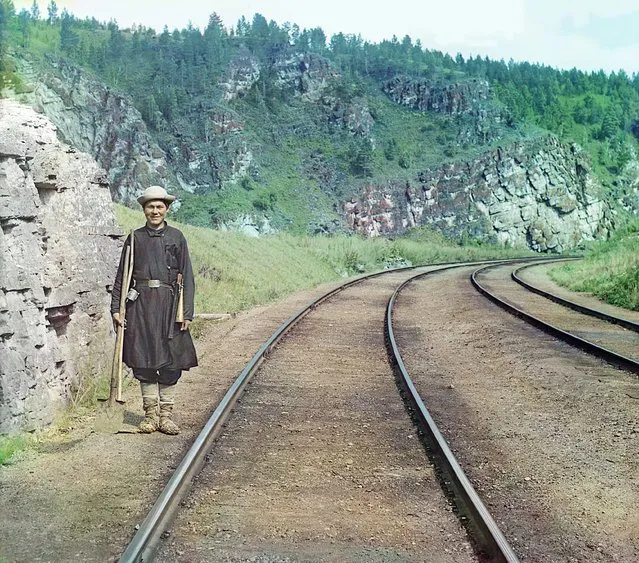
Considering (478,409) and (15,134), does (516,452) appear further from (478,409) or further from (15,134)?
(15,134)

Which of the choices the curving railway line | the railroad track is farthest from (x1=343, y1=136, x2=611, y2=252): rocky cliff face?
the railroad track

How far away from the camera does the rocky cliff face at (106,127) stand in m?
55.1

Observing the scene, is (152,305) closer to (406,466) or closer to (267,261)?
(406,466)

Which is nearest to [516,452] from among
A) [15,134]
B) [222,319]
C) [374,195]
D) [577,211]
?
[15,134]

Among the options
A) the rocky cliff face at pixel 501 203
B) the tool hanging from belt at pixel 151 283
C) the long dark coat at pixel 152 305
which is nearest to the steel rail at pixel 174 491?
the long dark coat at pixel 152 305

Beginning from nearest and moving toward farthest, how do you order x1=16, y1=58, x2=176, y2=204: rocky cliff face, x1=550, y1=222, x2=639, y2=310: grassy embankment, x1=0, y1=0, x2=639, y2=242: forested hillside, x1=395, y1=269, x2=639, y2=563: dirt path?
1. x1=395, y1=269, x2=639, y2=563: dirt path
2. x1=550, y1=222, x2=639, y2=310: grassy embankment
3. x1=16, y1=58, x2=176, y2=204: rocky cliff face
4. x1=0, y1=0, x2=639, y2=242: forested hillside

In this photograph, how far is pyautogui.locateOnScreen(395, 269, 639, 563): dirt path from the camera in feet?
15.3

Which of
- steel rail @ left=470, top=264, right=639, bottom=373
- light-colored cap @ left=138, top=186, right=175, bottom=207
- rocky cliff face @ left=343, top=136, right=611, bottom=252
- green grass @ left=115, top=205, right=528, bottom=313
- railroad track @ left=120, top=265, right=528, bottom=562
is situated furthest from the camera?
rocky cliff face @ left=343, top=136, right=611, bottom=252

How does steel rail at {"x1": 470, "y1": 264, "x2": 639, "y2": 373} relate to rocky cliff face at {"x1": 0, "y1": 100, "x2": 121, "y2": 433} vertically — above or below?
below

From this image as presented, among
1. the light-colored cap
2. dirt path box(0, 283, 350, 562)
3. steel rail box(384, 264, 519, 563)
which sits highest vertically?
the light-colored cap

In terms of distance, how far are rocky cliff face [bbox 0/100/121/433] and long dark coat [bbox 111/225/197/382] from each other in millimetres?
780

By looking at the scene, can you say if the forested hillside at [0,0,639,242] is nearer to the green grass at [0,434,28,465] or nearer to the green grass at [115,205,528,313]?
the green grass at [115,205,528,313]

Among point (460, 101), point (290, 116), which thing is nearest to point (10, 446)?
point (290, 116)

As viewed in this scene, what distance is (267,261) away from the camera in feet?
92.9
